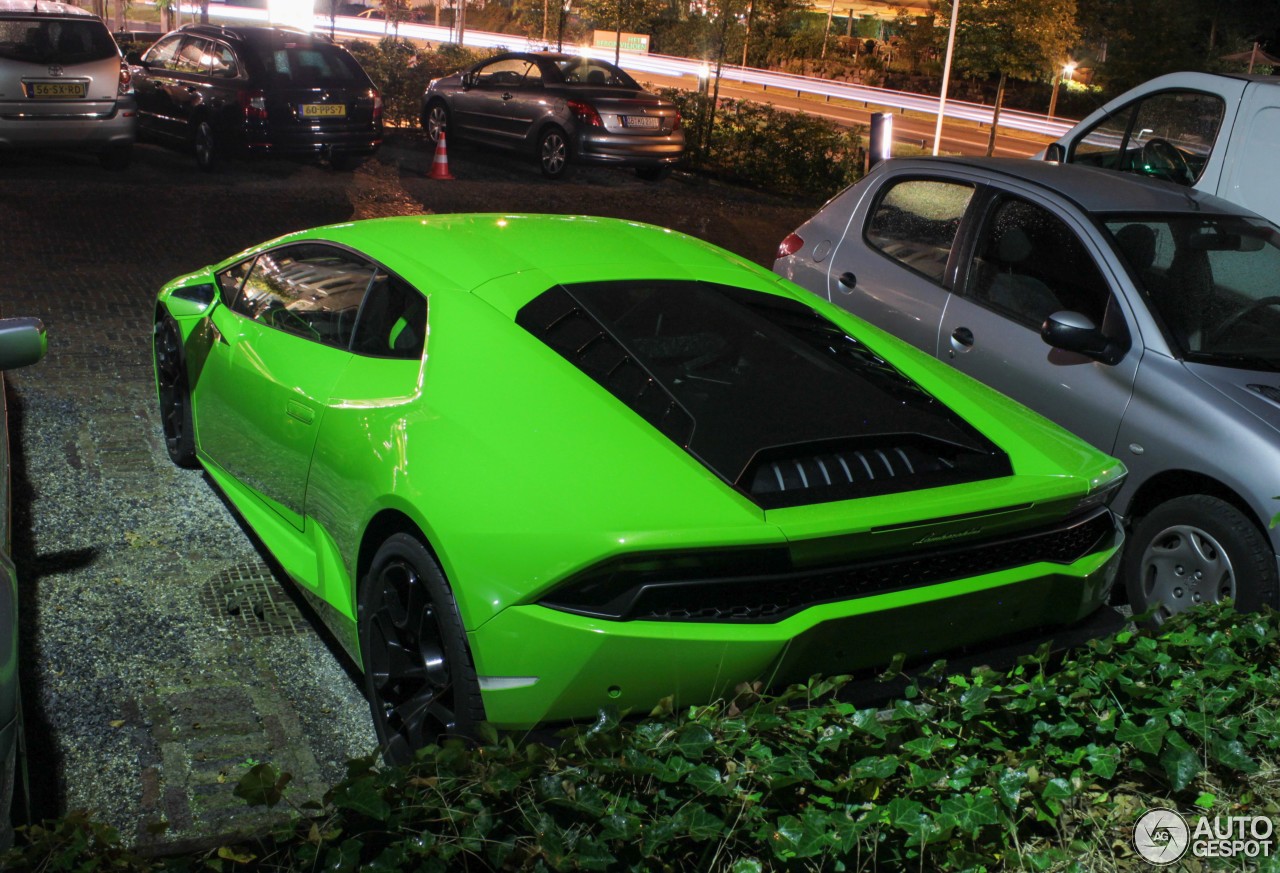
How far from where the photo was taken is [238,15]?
2977cm

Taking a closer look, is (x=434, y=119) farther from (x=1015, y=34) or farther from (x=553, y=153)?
(x=1015, y=34)

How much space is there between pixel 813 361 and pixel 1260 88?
18.0ft

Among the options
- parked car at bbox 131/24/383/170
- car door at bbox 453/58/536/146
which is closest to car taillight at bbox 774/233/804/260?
parked car at bbox 131/24/383/170

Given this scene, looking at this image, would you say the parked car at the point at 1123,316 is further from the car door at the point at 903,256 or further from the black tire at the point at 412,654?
the black tire at the point at 412,654

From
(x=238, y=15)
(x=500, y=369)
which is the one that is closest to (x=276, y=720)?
(x=500, y=369)

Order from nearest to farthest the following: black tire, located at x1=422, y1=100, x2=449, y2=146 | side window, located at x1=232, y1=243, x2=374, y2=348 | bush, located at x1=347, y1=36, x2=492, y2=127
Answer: side window, located at x1=232, y1=243, x2=374, y2=348 → black tire, located at x1=422, y1=100, x2=449, y2=146 → bush, located at x1=347, y1=36, x2=492, y2=127

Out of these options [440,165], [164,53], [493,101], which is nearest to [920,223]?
[440,165]

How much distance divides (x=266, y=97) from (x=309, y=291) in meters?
10.2

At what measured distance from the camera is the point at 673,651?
2.83 meters

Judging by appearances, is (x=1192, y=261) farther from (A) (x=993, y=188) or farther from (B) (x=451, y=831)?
(B) (x=451, y=831)

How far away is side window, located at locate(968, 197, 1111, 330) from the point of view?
5.11 metres

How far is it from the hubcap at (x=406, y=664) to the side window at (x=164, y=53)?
13.1m

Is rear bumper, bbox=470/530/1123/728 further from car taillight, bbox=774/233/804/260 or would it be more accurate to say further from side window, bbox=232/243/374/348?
car taillight, bbox=774/233/804/260

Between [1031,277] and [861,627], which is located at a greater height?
[1031,277]
